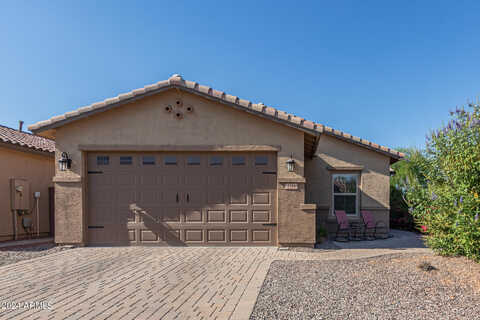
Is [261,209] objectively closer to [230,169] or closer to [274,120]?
[230,169]

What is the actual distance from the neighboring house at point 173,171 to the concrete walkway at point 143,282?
616mm

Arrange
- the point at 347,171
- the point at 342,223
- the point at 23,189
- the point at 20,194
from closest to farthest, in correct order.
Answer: the point at 342,223 → the point at 20,194 → the point at 23,189 → the point at 347,171

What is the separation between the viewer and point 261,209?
7930 millimetres

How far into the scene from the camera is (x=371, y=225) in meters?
10.1

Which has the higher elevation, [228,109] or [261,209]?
[228,109]

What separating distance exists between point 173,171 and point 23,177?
6.15 m

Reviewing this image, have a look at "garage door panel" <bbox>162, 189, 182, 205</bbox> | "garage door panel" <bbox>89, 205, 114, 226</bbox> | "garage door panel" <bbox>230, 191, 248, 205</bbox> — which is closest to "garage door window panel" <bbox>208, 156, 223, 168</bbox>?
"garage door panel" <bbox>230, 191, 248, 205</bbox>

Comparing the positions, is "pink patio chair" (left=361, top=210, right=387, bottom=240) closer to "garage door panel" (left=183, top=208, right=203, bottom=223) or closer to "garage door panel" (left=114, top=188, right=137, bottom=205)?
"garage door panel" (left=183, top=208, right=203, bottom=223)

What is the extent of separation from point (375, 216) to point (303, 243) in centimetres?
422

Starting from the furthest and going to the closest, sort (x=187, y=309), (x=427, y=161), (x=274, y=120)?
(x=274, y=120) → (x=427, y=161) → (x=187, y=309)

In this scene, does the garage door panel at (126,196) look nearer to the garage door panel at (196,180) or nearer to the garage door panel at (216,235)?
the garage door panel at (196,180)

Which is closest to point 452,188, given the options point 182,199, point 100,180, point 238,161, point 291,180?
point 291,180

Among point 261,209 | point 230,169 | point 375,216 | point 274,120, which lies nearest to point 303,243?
point 261,209

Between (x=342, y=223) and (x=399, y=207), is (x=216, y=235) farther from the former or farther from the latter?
(x=399, y=207)
